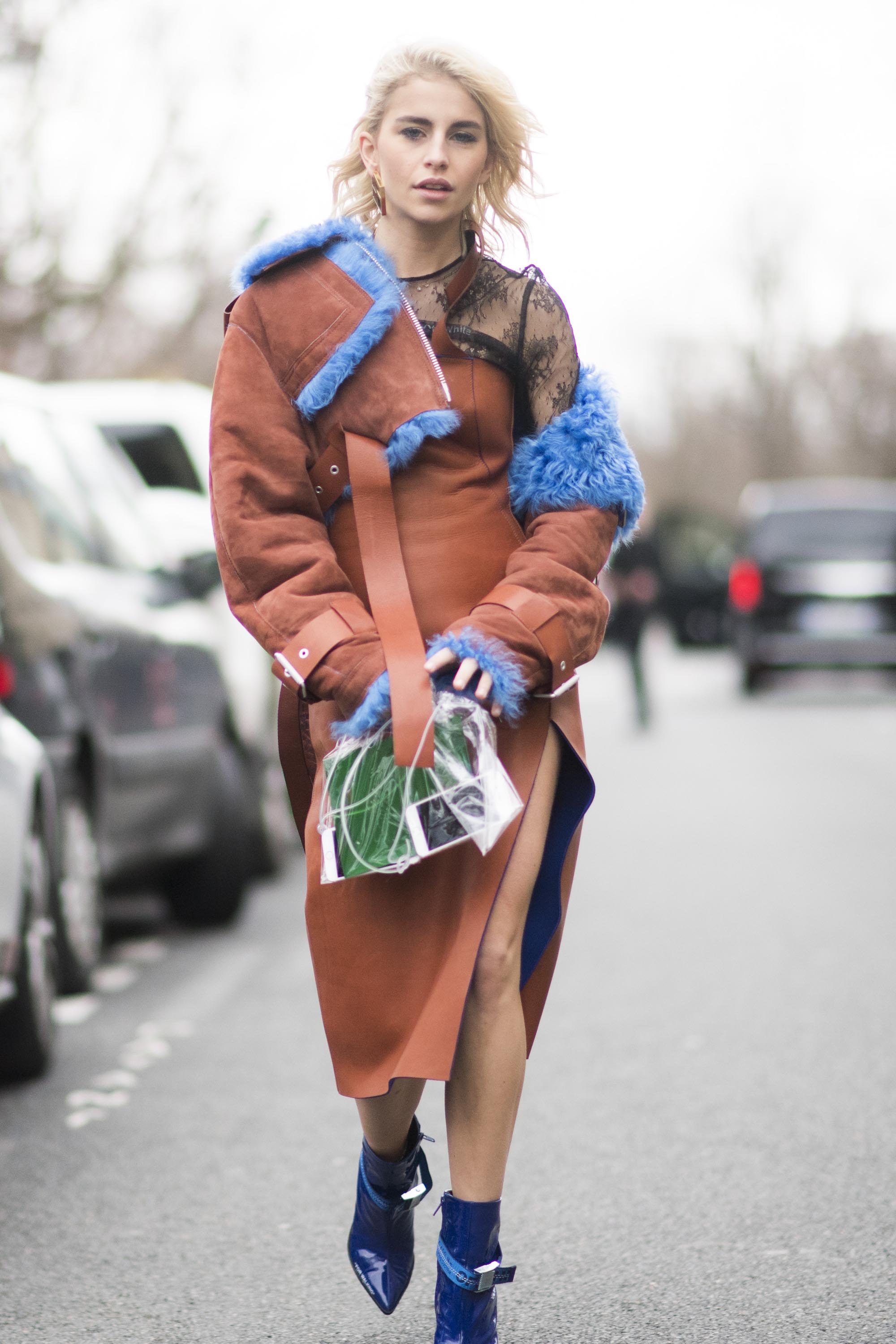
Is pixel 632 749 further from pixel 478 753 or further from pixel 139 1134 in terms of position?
pixel 478 753

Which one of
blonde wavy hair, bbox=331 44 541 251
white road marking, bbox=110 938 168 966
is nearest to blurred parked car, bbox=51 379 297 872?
white road marking, bbox=110 938 168 966

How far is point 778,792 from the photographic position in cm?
1244

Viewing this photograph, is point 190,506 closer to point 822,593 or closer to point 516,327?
point 516,327

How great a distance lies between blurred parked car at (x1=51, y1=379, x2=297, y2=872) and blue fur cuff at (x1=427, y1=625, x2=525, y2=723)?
17.2 feet

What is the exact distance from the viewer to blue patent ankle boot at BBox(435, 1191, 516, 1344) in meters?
3.17

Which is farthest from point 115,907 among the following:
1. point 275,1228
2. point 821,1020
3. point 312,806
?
point 312,806

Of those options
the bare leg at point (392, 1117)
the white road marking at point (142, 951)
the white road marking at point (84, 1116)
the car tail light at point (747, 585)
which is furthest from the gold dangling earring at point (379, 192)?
the car tail light at point (747, 585)

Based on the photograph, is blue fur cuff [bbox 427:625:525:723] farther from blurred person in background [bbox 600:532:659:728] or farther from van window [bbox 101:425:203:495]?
blurred person in background [bbox 600:532:659:728]

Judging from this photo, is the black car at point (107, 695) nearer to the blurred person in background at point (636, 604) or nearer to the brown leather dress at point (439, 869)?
the brown leather dress at point (439, 869)

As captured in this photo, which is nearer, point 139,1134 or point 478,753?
point 478,753

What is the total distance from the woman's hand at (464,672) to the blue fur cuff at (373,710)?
0.08 meters

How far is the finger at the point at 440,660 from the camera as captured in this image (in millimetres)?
3160

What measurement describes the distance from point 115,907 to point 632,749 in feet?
24.9

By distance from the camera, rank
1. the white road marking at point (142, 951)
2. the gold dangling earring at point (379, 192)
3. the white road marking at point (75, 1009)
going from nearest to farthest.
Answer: the gold dangling earring at point (379, 192), the white road marking at point (75, 1009), the white road marking at point (142, 951)
